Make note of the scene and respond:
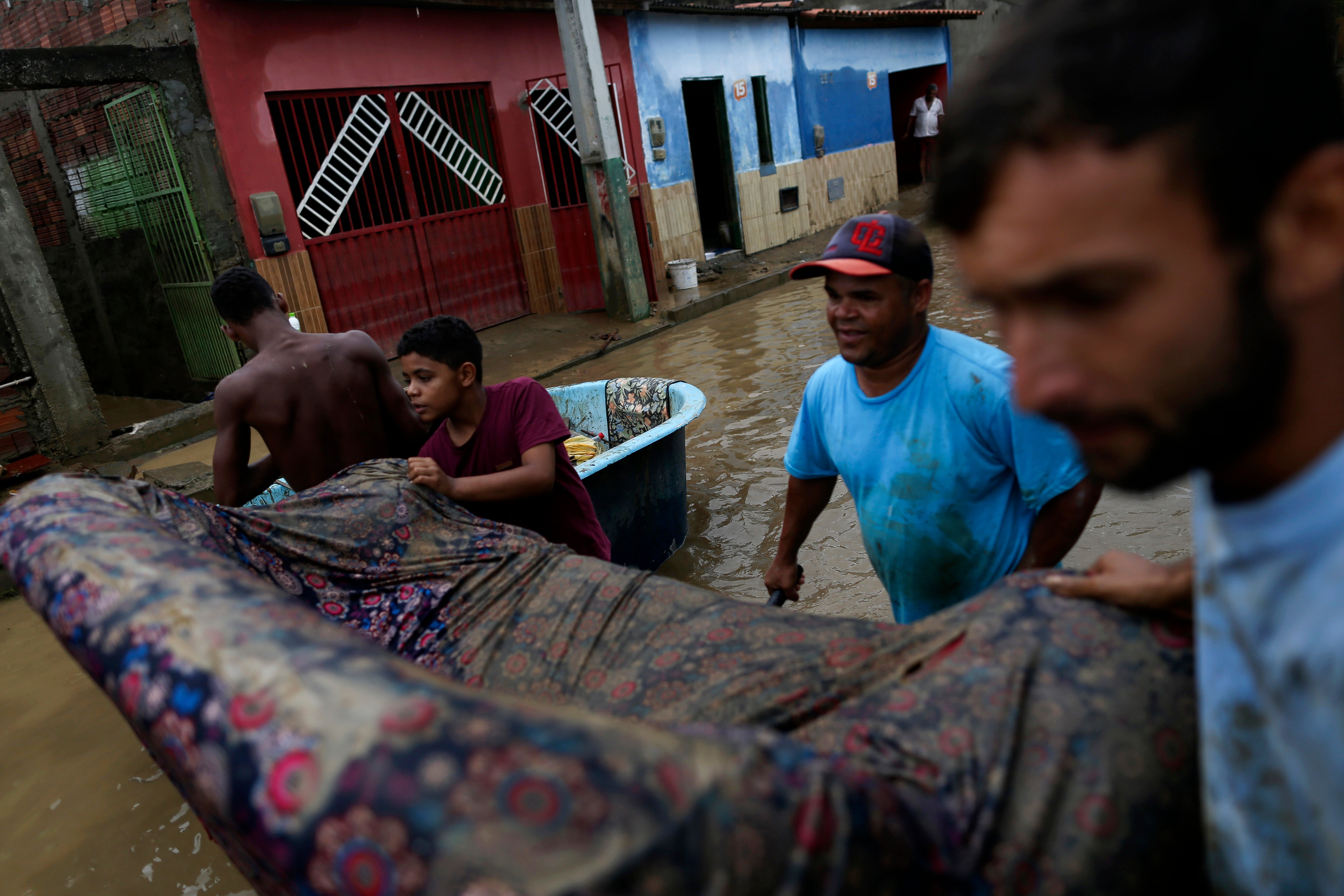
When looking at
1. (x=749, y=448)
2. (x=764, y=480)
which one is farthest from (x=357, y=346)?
(x=749, y=448)

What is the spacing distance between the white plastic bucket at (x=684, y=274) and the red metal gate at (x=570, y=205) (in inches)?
22.5

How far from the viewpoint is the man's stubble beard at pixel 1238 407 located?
0.70m

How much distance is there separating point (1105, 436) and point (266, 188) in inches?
327

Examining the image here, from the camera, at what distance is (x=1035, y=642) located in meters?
1.33

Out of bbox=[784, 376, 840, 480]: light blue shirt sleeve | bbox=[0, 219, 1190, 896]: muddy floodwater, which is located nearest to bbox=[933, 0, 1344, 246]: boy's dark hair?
bbox=[0, 219, 1190, 896]: muddy floodwater

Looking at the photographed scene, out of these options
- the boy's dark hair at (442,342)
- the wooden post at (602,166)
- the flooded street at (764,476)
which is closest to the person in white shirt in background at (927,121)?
the flooded street at (764,476)

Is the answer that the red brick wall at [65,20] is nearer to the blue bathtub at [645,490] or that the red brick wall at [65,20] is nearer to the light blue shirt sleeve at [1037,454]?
the blue bathtub at [645,490]

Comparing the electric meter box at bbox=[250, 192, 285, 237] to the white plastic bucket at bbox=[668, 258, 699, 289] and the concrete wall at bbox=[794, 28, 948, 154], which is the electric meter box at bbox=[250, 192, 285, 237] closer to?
the white plastic bucket at bbox=[668, 258, 699, 289]

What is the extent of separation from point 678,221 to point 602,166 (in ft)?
9.03

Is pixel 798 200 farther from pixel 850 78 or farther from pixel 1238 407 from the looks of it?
pixel 1238 407

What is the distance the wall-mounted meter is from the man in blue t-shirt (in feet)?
21.9

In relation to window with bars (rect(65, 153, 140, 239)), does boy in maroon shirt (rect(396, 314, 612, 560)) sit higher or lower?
lower

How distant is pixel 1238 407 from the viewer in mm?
721

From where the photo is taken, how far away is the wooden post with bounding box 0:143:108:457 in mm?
6156
